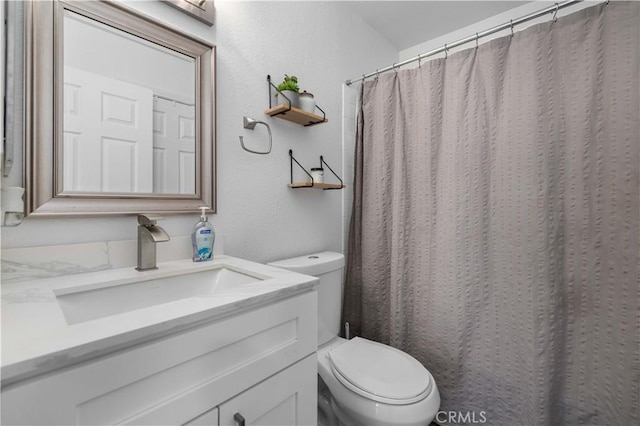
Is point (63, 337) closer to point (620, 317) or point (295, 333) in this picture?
point (295, 333)

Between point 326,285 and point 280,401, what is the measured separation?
2.26 ft

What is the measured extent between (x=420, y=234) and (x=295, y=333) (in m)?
0.98

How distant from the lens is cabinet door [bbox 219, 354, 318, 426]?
0.66m

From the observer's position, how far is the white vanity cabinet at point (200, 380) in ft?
→ 1.48

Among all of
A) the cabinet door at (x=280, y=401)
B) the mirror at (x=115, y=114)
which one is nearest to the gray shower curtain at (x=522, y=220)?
the cabinet door at (x=280, y=401)

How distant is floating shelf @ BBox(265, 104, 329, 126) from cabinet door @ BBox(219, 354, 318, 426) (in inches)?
40.2

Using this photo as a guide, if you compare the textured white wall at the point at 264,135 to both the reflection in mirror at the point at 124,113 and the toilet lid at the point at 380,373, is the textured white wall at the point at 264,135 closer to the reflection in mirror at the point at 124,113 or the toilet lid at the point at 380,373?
the reflection in mirror at the point at 124,113

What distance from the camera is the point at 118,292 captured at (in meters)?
0.83

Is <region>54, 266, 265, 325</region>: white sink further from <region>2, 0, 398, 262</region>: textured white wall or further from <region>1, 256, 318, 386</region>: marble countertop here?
<region>2, 0, 398, 262</region>: textured white wall

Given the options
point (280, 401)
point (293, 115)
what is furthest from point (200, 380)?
point (293, 115)

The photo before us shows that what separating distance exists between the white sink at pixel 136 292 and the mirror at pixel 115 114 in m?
0.25

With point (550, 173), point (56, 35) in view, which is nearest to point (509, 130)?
point (550, 173)

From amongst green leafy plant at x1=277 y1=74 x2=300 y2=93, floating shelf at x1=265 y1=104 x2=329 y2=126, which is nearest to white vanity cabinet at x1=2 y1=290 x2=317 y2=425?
floating shelf at x1=265 y1=104 x2=329 y2=126

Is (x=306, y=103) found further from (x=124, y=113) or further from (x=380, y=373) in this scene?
(x=380, y=373)
